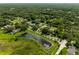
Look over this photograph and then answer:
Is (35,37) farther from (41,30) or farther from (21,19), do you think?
(21,19)

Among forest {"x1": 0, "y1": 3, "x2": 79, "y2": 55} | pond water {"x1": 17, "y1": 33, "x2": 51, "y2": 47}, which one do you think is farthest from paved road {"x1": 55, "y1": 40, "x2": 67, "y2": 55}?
pond water {"x1": 17, "y1": 33, "x2": 51, "y2": 47}

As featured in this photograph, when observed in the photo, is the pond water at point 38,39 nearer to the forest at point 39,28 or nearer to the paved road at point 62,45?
the forest at point 39,28

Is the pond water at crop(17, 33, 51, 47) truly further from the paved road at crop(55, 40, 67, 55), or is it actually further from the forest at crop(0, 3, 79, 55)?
the paved road at crop(55, 40, 67, 55)

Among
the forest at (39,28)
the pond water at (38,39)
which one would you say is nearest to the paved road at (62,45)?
the forest at (39,28)

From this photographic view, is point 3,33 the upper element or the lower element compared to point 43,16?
lower

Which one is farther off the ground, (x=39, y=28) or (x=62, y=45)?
(x=39, y=28)

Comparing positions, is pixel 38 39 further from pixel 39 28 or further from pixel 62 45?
pixel 62 45

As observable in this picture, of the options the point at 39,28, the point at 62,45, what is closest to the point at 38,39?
the point at 39,28

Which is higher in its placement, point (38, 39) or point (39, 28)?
point (39, 28)
